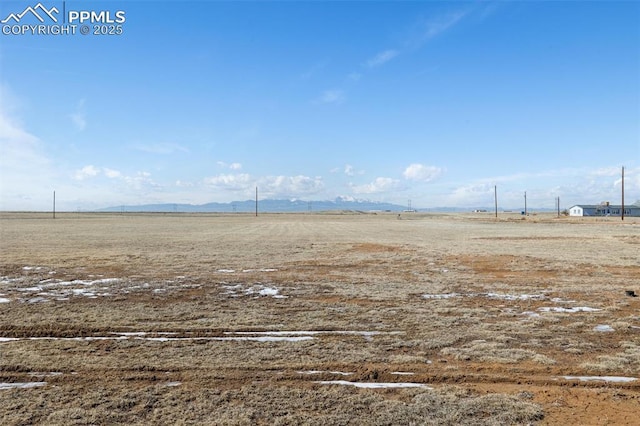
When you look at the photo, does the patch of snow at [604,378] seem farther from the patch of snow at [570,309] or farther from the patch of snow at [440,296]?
the patch of snow at [440,296]

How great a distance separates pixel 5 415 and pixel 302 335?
4.49m

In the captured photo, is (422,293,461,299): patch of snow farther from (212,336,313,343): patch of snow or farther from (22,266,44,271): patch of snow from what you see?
(22,266,44,271): patch of snow

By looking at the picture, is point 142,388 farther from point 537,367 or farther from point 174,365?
point 537,367

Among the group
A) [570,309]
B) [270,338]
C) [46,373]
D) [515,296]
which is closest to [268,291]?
[270,338]

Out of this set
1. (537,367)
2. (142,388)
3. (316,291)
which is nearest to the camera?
(142,388)

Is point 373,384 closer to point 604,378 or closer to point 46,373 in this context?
point 604,378

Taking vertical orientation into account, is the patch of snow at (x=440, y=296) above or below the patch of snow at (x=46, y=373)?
below

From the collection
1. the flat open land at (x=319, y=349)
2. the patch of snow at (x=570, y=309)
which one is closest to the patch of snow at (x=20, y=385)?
the flat open land at (x=319, y=349)

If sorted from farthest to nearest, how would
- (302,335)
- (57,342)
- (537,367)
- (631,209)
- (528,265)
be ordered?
(631,209)
(528,265)
(302,335)
(57,342)
(537,367)

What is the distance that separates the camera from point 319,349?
7.11 m

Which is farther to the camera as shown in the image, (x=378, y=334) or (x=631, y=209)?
(x=631, y=209)

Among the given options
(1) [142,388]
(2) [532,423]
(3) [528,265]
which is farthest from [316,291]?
(3) [528,265]

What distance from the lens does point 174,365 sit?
20.8ft

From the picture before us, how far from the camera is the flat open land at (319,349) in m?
5.06
